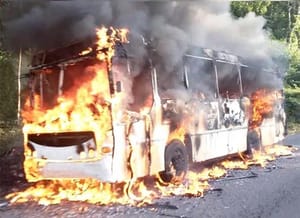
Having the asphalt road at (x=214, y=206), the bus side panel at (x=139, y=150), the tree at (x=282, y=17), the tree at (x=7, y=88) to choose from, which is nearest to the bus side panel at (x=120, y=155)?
the bus side panel at (x=139, y=150)

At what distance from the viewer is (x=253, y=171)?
9852 millimetres

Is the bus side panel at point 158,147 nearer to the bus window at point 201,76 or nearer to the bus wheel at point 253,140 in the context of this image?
the bus window at point 201,76

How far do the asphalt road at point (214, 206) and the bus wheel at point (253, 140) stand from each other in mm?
2982

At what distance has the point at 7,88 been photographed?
11.6 meters

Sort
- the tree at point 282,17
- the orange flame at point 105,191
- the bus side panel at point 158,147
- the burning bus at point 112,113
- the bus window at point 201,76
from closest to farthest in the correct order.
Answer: the burning bus at point 112,113, the orange flame at point 105,191, the bus side panel at point 158,147, the bus window at point 201,76, the tree at point 282,17

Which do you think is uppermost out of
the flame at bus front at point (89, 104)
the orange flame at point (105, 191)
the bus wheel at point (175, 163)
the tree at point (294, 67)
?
the tree at point (294, 67)

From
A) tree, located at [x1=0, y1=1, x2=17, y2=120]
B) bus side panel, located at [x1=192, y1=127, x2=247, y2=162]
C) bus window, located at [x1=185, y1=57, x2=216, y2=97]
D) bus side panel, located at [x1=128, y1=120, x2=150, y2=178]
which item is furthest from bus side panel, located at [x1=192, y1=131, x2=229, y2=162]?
tree, located at [x1=0, y1=1, x2=17, y2=120]

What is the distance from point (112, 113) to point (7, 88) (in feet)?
18.5

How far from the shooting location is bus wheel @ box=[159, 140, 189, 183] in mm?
7961

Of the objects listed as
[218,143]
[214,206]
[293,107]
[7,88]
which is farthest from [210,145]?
[293,107]

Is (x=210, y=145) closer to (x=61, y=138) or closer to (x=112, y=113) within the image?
(x=112, y=113)

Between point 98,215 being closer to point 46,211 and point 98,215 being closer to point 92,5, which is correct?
point 46,211

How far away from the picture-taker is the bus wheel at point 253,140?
11357 mm

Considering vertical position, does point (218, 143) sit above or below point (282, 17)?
below
